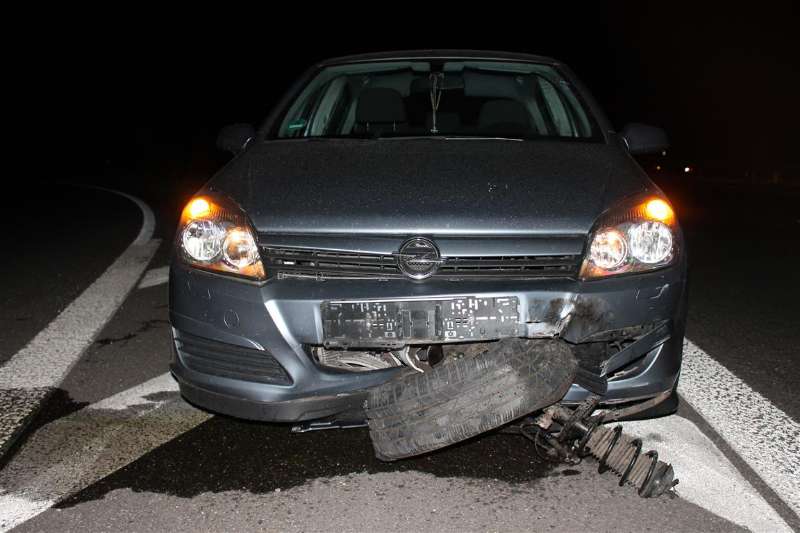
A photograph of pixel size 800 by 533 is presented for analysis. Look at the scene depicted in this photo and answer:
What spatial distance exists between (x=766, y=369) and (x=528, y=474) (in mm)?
2015

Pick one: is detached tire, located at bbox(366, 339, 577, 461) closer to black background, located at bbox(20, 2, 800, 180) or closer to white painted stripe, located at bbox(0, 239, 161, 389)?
white painted stripe, located at bbox(0, 239, 161, 389)

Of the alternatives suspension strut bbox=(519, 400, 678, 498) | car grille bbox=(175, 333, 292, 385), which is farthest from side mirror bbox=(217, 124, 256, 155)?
suspension strut bbox=(519, 400, 678, 498)

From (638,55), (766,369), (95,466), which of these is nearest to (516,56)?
(766,369)

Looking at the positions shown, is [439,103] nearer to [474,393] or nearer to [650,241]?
[650,241]

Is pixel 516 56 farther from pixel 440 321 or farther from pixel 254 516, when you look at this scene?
pixel 254 516

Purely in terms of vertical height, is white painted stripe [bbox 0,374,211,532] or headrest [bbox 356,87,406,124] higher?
headrest [bbox 356,87,406,124]

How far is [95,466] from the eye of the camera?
377 centimetres

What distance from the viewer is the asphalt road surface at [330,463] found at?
330cm

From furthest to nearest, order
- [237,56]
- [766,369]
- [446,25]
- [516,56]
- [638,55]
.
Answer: [446,25]
[237,56]
[638,55]
[516,56]
[766,369]

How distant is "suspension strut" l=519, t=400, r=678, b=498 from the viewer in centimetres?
340

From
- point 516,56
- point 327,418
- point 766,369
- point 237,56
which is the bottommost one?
point 237,56

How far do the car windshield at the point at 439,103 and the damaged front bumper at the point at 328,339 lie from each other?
1.45m

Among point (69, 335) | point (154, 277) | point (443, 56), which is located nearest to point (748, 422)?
point (443, 56)

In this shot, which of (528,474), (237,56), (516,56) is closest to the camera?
(528,474)
